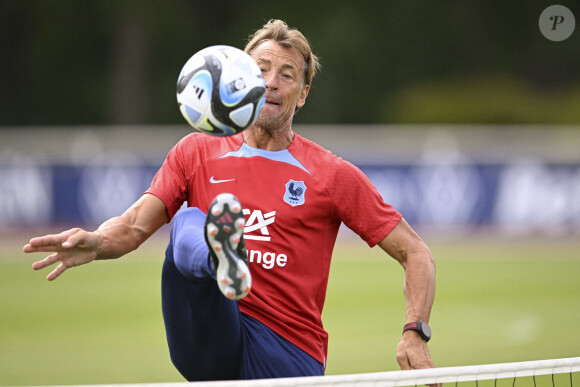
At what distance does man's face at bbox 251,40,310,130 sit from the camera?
6367mm

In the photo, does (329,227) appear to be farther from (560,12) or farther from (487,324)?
(560,12)

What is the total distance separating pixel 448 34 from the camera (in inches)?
1649

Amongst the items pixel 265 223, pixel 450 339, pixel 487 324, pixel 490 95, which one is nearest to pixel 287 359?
pixel 265 223

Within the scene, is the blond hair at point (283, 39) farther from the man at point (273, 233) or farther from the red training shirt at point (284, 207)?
the red training shirt at point (284, 207)

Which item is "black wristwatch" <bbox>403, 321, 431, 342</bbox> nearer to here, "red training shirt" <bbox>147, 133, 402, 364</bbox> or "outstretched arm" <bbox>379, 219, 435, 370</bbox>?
"outstretched arm" <bbox>379, 219, 435, 370</bbox>

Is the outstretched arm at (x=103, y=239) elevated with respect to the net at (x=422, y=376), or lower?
elevated

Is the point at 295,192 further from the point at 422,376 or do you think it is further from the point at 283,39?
the point at 422,376

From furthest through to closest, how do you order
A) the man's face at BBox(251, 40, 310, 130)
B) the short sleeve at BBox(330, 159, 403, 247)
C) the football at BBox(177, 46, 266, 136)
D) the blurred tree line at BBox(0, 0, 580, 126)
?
the blurred tree line at BBox(0, 0, 580, 126), the man's face at BBox(251, 40, 310, 130), the short sleeve at BBox(330, 159, 403, 247), the football at BBox(177, 46, 266, 136)

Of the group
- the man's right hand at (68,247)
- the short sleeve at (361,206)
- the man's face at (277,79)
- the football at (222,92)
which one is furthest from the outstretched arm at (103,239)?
the short sleeve at (361,206)

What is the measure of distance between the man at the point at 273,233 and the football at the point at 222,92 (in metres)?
0.52

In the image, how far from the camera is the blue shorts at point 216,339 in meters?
5.86

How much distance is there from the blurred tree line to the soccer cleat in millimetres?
31555

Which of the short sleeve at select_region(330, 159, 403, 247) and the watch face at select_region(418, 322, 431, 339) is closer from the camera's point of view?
the watch face at select_region(418, 322, 431, 339)

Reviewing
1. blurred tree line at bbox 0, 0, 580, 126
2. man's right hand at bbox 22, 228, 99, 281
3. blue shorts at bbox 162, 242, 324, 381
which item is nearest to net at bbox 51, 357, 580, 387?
blue shorts at bbox 162, 242, 324, 381
